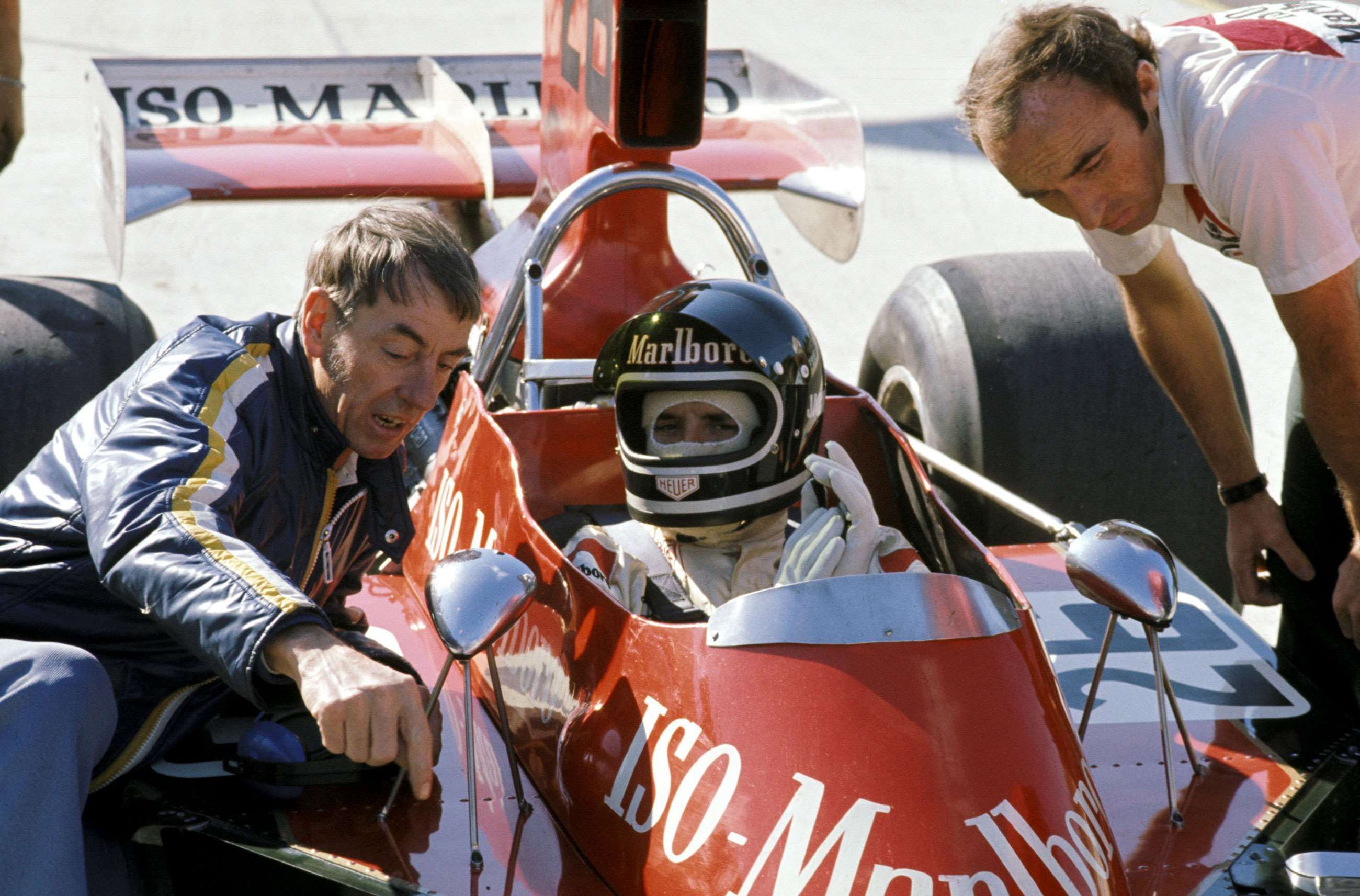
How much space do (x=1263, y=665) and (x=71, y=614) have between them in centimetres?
219

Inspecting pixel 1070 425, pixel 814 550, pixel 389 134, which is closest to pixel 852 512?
pixel 814 550

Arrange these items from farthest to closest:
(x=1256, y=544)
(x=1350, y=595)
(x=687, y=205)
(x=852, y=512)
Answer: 1. (x=687, y=205)
2. (x=1256, y=544)
3. (x=1350, y=595)
4. (x=852, y=512)

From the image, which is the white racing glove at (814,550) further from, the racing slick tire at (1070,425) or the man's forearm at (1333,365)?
the racing slick tire at (1070,425)

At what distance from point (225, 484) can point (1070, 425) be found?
7.97 ft

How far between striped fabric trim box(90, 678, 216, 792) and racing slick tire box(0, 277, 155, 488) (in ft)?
5.45

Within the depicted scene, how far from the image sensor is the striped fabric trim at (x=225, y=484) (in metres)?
1.99

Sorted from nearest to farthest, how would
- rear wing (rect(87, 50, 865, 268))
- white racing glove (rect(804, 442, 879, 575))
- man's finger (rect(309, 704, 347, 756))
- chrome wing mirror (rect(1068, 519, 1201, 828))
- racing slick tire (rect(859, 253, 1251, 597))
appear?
1. man's finger (rect(309, 704, 347, 756))
2. chrome wing mirror (rect(1068, 519, 1201, 828))
3. white racing glove (rect(804, 442, 879, 575))
4. racing slick tire (rect(859, 253, 1251, 597))
5. rear wing (rect(87, 50, 865, 268))

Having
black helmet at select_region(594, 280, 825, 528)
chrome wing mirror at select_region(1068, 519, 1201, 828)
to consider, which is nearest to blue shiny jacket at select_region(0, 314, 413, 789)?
black helmet at select_region(594, 280, 825, 528)

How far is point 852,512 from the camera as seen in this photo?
2.49 meters

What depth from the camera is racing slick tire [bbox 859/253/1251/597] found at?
153 inches

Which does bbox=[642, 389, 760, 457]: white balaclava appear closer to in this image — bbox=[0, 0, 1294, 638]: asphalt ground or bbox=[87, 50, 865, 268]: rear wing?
bbox=[0, 0, 1294, 638]: asphalt ground

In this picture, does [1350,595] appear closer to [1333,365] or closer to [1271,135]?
[1333,365]

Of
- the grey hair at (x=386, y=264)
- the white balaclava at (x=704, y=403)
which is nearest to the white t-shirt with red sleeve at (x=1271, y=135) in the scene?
the white balaclava at (x=704, y=403)

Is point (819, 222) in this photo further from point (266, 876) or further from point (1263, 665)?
point (266, 876)
